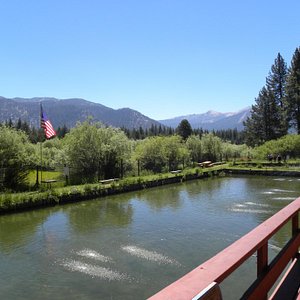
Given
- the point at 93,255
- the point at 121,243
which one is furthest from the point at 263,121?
the point at 93,255

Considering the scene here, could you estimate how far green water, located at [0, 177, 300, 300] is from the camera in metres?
8.59

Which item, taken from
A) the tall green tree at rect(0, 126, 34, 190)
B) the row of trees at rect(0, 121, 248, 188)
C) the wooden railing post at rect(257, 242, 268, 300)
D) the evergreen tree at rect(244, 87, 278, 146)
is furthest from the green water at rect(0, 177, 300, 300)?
the evergreen tree at rect(244, 87, 278, 146)

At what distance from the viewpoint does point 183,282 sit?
187cm

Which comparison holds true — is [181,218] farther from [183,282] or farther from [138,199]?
[183,282]

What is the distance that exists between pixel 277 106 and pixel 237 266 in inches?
2396

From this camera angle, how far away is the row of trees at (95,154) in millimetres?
21672

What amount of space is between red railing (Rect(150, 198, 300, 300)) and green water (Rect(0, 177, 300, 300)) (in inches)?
190

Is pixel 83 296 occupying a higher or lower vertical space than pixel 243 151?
lower

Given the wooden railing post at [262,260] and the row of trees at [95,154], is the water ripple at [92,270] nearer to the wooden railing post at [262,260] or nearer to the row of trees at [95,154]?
the wooden railing post at [262,260]

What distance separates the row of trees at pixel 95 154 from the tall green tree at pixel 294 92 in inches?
650

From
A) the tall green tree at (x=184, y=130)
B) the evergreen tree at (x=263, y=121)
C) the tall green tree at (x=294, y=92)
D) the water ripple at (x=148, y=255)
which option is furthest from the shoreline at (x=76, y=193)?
the tall green tree at (x=184, y=130)

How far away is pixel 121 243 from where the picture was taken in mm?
12195

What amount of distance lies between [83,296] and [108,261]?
2387 mm

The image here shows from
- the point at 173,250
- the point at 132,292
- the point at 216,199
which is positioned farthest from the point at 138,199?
the point at 132,292
